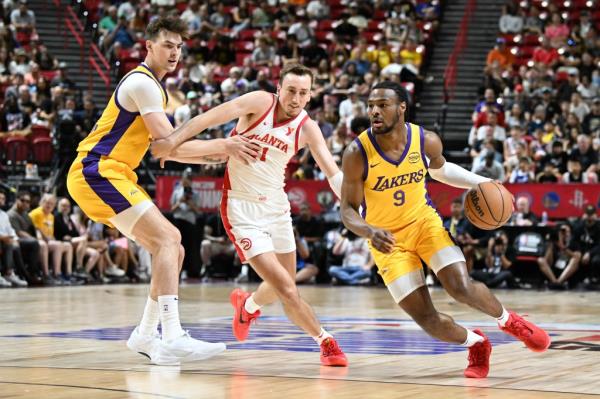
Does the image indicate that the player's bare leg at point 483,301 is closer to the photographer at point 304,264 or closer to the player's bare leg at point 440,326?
the player's bare leg at point 440,326

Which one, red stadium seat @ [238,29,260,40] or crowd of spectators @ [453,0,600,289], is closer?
crowd of spectators @ [453,0,600,289]

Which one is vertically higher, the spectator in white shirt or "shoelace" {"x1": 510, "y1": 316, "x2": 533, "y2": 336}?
the spectator in white shirt

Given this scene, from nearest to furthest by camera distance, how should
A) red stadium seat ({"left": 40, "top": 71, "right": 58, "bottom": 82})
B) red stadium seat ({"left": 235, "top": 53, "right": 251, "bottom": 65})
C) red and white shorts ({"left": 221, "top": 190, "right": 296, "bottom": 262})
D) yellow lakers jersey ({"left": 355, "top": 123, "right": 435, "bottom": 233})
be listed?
yellow lakers jersey ({"left": 355, "top": 123, "right": 435, "bottom": 233})
red and white shorts ({"left": 221, "top": 190, "right": 296, "bottom": 262})
red stadium seat ({"left": 40, "top": 71, "right": 58, "bottom": 82})
red stadium seat ({"left": 235, "top": 53, "right": 251, "bottom": 65})

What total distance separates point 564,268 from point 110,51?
12.0 meters

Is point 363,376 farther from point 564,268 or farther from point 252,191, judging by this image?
point 564,268

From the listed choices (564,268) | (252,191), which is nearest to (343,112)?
(564,268)

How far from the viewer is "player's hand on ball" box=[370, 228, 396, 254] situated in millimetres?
6270

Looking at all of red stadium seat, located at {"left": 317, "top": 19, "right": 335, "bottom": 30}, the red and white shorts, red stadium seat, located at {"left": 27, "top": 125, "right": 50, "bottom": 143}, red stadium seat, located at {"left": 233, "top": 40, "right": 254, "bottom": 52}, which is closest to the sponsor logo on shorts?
the red and white shorts

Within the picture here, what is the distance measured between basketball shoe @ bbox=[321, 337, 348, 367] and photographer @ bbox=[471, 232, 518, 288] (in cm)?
997

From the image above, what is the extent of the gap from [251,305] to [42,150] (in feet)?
44.3

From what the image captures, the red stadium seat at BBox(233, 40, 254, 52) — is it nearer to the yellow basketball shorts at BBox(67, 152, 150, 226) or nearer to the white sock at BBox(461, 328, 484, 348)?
the yellow basketball shorts at BBox(67, 152, 150, 226)

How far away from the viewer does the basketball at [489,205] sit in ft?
22.9

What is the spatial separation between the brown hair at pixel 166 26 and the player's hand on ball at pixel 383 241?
1959 mm

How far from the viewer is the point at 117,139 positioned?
6.98 meters
